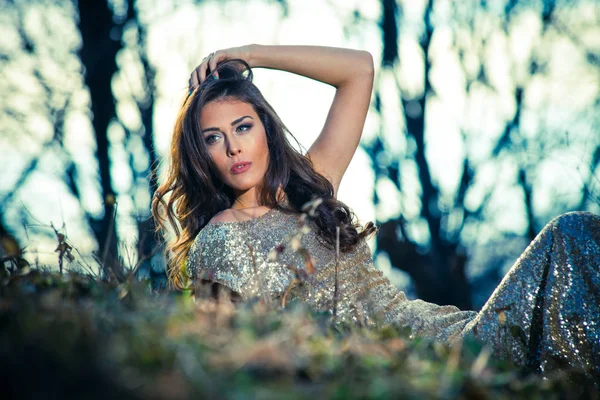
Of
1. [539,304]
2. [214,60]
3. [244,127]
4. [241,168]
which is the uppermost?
[214,60]

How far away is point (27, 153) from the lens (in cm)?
1072

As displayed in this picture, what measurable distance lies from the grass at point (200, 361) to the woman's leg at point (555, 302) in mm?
1307

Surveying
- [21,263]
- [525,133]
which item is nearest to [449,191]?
[525,133]

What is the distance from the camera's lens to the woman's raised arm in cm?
452

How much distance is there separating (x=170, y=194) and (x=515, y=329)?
271 centimetres

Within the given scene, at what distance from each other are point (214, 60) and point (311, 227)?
4.32 ft

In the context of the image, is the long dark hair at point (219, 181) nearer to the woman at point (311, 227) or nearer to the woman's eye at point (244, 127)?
the woman at point (311, 227)

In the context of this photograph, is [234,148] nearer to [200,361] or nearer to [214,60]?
[214,60]

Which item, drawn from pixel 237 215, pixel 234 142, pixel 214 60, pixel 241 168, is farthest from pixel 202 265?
pixel 214 60

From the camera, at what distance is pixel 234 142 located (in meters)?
4.00

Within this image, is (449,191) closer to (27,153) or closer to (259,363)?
(27,153)

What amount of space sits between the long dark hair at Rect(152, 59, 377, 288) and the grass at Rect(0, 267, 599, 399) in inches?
90.3

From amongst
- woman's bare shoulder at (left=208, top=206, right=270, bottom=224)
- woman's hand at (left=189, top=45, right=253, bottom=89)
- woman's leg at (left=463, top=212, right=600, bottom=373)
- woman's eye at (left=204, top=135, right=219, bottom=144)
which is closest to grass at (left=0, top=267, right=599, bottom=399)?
woman's leg at (left=463, top=212, right=600, bottom=373)

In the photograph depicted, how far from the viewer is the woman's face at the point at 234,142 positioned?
401cm
